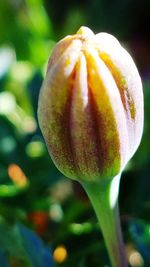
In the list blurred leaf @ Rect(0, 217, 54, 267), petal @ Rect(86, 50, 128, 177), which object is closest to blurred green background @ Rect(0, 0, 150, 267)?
blurred leaf @ Rect(0, 217, 54, 267)

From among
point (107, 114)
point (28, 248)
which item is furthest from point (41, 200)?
point (107, 114)

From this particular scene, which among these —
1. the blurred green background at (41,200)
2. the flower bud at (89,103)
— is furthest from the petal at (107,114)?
the blurred green background at (41,200)

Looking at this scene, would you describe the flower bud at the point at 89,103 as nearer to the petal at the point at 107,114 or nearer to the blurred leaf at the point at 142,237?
the petal at the point at 107,114

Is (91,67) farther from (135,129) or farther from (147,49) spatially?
(147,49)

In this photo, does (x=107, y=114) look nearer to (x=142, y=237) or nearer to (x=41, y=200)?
(x=142, y=237)

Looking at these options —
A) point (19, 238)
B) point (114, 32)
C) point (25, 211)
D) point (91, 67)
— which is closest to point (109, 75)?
point (91, 67)

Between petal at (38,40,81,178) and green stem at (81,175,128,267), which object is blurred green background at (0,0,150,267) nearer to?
green stem at (81,175,128,267)
